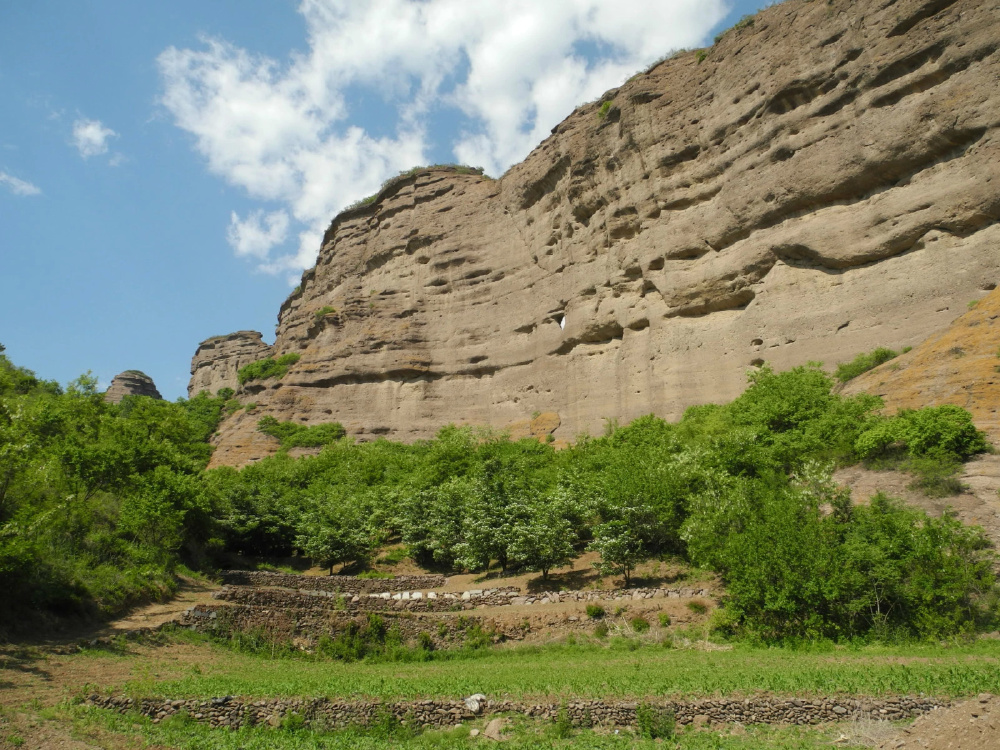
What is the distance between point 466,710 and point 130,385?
12111 centimetres

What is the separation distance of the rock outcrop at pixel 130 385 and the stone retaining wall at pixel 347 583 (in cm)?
9904

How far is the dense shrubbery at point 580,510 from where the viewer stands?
15.4 meters

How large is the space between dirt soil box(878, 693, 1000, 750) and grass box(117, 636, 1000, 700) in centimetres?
86

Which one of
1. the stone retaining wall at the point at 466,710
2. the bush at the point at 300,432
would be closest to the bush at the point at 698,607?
the stone retaining wall at the point at 466,710

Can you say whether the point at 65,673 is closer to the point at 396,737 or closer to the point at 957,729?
the point at 396,737

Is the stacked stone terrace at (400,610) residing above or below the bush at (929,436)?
below

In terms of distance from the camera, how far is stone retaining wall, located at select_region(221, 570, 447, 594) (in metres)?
24.9

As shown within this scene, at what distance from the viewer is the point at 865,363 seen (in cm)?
2977

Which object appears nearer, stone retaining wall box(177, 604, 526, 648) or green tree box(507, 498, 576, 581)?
stone retaining wall box(177, 604, 526, 648)

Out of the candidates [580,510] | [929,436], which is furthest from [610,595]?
[929,436]

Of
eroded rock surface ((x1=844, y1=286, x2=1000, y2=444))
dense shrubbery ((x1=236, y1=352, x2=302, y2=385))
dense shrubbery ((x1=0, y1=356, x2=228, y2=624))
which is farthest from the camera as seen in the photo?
dense shrubbery ((x1=236, y1=352, x2=302, y2=385))

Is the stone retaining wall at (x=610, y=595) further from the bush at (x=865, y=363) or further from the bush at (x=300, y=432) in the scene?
the bush at (x=300, y=432)

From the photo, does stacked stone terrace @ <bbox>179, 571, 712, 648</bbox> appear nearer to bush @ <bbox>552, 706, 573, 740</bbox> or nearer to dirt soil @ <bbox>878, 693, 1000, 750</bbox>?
bush @ <bbox>552, 706, 573, 740</bbox>

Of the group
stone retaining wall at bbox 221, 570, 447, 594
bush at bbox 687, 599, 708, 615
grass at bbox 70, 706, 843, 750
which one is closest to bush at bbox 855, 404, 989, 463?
bush at bbox 687, 599, 708, 615
